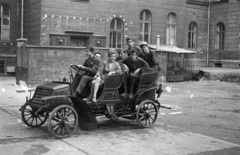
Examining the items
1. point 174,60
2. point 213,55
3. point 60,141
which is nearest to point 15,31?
point 174,60

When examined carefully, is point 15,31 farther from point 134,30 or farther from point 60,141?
point 60,141

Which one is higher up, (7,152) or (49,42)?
(49,42)

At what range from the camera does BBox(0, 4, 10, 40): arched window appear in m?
25.7

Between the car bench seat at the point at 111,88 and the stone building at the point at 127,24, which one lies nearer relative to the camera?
the car bench seat at the point at 111,88

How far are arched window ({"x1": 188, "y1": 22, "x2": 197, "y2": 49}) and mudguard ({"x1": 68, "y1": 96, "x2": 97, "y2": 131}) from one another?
25.2 m

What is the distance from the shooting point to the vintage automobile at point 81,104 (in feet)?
25.6

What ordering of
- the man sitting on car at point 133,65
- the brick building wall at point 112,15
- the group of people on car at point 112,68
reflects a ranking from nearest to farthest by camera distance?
the group of people on car at point 112,68
the man sitting on car at point 133,65
the brick building wall at point 112,15

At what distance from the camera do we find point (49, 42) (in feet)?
77.2

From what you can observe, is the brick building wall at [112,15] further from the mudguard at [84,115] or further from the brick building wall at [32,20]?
the mudguard at [84,115]

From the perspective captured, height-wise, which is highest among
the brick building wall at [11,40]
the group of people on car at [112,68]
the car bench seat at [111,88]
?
the brick building wall at [11,40]

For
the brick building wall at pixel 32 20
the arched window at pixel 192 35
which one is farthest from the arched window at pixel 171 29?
the brick building wall at pixel 32 20

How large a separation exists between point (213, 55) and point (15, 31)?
1797cm

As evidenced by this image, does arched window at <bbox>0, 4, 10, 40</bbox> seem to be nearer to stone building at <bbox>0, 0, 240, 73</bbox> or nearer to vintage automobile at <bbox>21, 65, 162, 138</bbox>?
stone building at <bbox>0, 0, 240, 73</bbox>

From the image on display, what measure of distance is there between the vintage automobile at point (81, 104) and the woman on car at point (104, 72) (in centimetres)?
15
